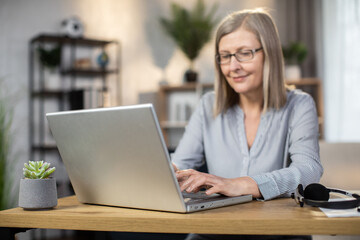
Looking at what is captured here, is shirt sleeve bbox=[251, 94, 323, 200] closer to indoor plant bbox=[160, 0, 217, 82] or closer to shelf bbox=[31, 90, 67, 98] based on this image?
shelf bbox=[31, 90, 67, 98]

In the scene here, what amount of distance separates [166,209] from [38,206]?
305mm

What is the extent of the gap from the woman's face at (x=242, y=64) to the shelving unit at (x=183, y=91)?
3129 millimetres

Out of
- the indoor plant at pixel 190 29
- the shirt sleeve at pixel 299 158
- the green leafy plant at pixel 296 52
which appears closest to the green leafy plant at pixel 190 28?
the indoor plant at pixel 190 29

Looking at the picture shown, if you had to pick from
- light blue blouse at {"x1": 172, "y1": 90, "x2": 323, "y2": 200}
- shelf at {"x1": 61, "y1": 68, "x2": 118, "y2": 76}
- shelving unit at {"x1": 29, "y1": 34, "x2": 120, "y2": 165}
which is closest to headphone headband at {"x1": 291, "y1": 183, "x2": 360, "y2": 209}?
light blue blouse at {"x1": 172, "y1": 90, "x2": 323, "y2": 200}

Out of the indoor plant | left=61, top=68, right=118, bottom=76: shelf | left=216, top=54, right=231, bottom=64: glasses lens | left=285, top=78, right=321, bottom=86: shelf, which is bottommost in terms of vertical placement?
left=216, top=54, right=231, bottom=64: glasses lens

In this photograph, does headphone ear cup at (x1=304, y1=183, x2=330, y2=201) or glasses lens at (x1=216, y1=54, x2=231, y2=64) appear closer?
headphone ear cup at (x1=304, y1=183, x2=330, y2=201)

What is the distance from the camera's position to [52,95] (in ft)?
14.3

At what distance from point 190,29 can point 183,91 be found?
0.66 metres

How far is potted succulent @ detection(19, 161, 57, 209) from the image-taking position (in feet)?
3.48

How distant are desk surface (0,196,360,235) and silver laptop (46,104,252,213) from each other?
3 centimetres

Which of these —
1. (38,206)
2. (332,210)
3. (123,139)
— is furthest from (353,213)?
(38,206)

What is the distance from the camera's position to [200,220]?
2.95 feet

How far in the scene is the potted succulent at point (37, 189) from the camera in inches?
41.7

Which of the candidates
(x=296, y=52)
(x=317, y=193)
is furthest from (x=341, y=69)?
(x=317, y=193)
